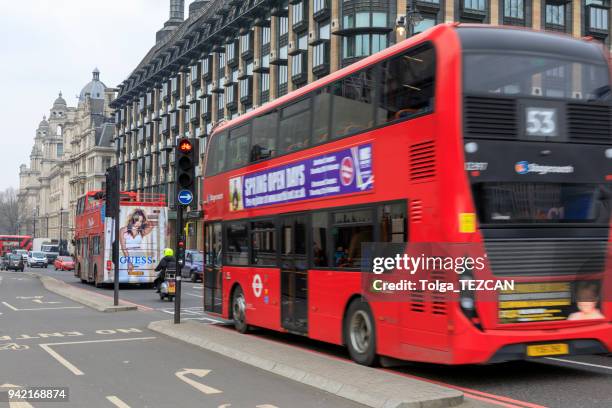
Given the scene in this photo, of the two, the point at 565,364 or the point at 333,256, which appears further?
the point at 333,256

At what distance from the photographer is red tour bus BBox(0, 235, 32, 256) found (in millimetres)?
95500

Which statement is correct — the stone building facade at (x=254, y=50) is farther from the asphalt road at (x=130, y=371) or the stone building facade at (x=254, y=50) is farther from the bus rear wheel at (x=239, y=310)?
the asphalt road at (x=130, y=371)

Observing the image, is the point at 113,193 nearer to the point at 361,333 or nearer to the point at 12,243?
the point at 361,333

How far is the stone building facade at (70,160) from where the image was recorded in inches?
4513

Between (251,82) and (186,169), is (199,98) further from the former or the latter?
(186,169)

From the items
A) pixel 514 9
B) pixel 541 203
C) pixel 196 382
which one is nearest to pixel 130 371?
pixel 196 382

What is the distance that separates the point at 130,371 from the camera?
10.1 meters

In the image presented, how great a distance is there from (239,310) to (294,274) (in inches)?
111

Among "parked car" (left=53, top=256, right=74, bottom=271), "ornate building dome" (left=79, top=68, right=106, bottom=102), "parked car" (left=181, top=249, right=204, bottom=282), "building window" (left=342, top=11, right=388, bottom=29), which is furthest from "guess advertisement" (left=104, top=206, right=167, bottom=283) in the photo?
"ornate building dome" (left=79, top=68, right=106, bottom=102)

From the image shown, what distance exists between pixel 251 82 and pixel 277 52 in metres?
4.86

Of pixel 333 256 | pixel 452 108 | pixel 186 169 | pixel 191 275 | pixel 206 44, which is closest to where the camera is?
pixel 452 108

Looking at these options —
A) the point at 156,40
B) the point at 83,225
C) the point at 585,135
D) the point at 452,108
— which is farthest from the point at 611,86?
the point at 156,40

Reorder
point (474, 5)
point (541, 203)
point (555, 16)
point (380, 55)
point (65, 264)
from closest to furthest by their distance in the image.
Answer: point (541, 203) < point (380, 55) < point (474, 5) < point (555, 16) < point (65, 264)

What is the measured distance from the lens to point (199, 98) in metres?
69.5
